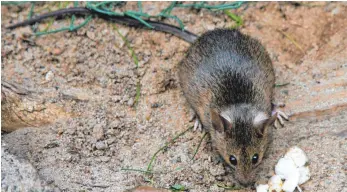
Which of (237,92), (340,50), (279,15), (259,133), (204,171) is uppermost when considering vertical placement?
(279,15)

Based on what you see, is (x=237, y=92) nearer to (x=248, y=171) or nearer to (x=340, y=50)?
(x=248, y=171)

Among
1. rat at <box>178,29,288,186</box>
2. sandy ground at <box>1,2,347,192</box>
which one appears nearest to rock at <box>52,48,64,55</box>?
sandy ground at <box>1,2,347,192</box>

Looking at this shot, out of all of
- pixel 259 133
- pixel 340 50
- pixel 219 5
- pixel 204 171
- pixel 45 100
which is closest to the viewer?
pixel 259 133

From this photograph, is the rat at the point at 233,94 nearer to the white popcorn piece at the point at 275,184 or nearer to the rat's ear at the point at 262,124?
the rat's ear at the point at 262,124

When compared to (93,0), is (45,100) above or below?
below

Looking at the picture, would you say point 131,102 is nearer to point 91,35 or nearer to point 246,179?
point 91,35

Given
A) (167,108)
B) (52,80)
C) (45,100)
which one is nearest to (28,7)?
(52,80)

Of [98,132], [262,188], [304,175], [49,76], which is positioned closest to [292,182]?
[304,175]

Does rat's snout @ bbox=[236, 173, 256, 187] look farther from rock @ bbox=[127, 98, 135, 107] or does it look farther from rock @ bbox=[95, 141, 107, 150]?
rock @ bbox=[127, 98, 135, 107]
